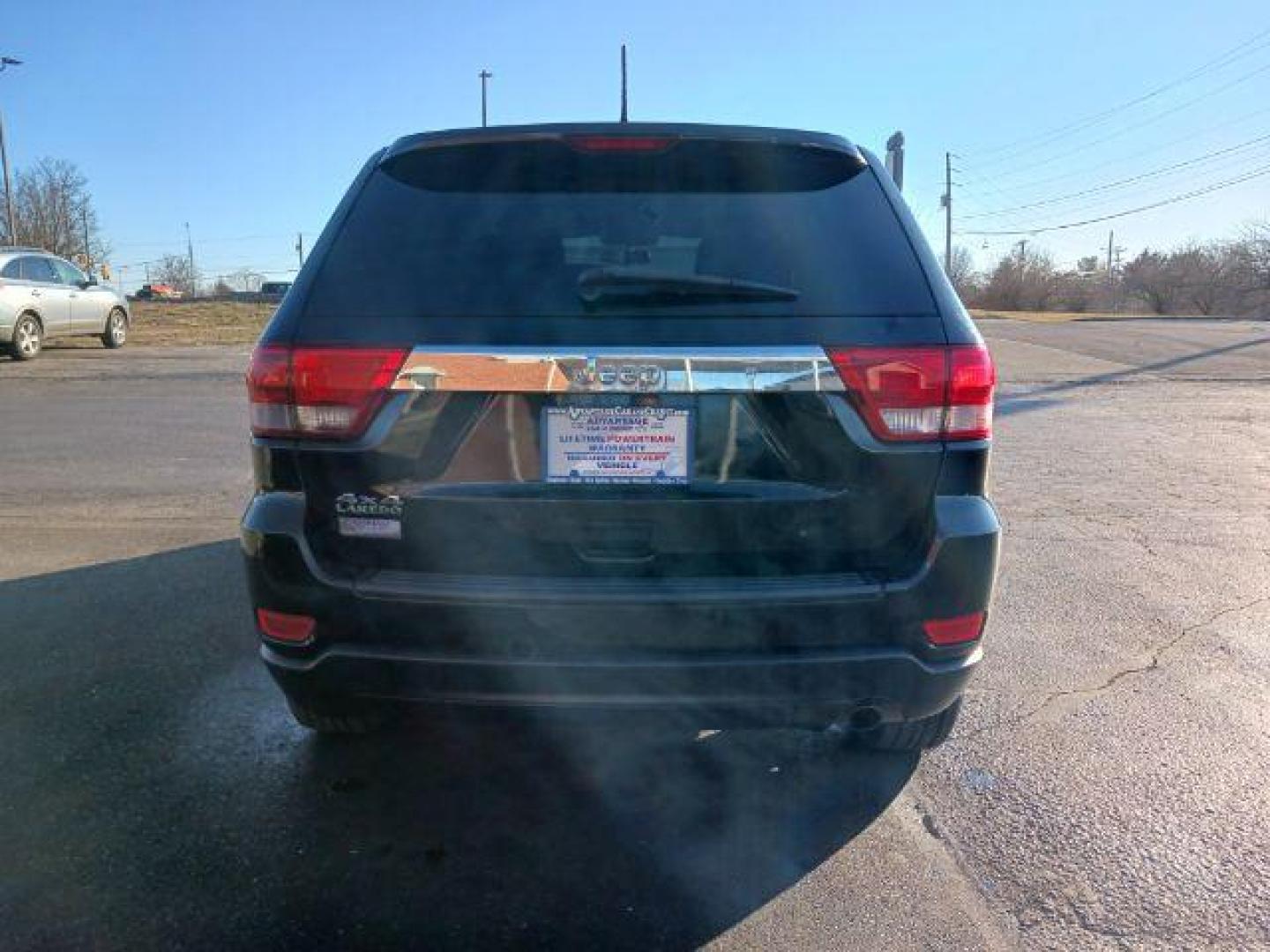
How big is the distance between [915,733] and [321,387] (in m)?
1.98

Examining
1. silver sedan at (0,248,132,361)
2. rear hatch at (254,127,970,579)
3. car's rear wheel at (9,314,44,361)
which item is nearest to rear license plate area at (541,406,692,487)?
rear hatch at (254,127,970,579)

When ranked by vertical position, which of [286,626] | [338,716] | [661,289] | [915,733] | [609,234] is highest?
[609,234]

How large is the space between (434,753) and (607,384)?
5.15 ft

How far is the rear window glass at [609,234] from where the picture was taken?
92.7 inches

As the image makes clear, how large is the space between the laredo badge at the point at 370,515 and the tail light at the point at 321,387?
161 millimetres

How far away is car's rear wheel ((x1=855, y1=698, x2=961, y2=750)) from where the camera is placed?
9.52 ft

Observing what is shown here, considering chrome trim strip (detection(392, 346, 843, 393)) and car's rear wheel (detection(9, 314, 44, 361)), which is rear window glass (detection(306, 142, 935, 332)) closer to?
chrome trim strip (detection(392, 346, 843, 393))

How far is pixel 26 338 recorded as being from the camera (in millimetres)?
15672

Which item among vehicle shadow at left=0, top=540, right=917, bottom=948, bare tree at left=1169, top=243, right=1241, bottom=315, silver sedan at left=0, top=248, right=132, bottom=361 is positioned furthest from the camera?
bare tree at left=1169, top=243, right=1241, bottom=315

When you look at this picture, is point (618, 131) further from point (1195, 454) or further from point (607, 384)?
point (1195, 454)

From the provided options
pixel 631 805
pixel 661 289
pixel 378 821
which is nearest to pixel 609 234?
pixel 661 289

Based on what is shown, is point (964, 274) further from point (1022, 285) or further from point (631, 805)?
point (631, 805)

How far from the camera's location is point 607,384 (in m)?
2.28

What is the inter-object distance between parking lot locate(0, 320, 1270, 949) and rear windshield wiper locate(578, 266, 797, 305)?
111cm
